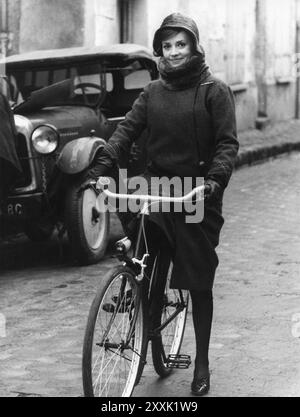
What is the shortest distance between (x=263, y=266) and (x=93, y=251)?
1.40m

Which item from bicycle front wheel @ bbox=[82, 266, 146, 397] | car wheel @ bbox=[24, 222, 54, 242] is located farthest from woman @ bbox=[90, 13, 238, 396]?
car wheel @ bbox=[24, 222, 54, 242]

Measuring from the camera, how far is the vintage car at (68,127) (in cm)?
834

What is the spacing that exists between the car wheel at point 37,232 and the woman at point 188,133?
431 centimetres

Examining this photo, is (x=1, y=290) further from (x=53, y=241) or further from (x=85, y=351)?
(x=85, y=351)

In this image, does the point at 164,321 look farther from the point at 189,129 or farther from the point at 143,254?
the point at 189,129

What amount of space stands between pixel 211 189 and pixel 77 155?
3934 mm

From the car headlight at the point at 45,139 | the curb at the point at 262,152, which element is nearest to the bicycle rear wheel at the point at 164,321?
the car headlight at the point at 45,139

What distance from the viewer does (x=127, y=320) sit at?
189 inches

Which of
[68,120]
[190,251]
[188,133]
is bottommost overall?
[190,251]

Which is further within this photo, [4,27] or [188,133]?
[4,27]

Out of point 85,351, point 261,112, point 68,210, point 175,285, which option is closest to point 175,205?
point 175,285

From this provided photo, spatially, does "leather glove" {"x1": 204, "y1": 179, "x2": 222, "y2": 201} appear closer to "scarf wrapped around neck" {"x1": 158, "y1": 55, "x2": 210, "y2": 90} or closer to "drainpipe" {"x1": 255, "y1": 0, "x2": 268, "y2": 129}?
"scarf wrapped around neck" {"x1": 158, "y1": 55, "x2": 210, "y2": 90}

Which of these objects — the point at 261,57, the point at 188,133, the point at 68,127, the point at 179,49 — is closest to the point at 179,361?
the point at 188,133
